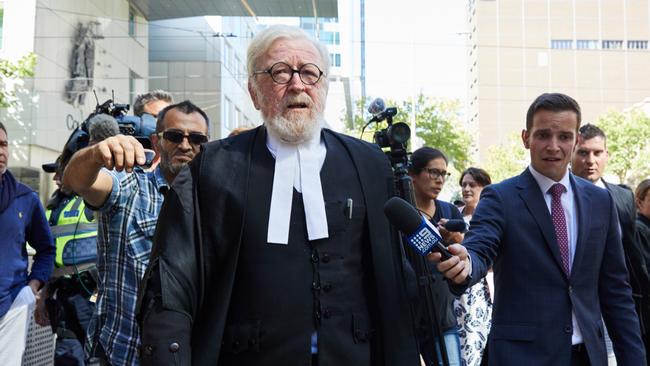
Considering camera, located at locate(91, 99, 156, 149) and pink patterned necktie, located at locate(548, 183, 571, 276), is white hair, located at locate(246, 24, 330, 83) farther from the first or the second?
Result: pink patterned necktie, located at locate(548, 183, 571, 276)

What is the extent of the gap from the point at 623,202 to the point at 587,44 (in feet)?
273

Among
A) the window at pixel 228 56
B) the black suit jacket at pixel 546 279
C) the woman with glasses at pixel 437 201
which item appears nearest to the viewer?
the black suit jacket at pixel 546 279

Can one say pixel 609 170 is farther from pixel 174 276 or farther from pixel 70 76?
pixel 174 276

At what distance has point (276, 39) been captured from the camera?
2895mm

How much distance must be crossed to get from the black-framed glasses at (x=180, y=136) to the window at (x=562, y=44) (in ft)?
272

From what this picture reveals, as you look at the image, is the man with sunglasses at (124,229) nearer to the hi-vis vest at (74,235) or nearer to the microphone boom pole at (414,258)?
the microphone boom pole at (414,258)

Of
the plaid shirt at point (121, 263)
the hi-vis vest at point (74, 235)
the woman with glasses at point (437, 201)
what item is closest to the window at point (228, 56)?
the woman with glasses at point (437, 201)

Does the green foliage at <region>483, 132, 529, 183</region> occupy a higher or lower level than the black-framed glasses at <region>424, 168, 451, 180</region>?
higher

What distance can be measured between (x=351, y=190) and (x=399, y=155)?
287 mm

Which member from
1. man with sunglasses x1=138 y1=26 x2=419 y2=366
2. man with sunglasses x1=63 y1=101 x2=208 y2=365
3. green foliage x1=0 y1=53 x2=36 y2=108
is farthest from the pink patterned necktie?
green foliage x1=0 y1=53 x2=36 y2=108

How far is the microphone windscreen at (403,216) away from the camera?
241cm

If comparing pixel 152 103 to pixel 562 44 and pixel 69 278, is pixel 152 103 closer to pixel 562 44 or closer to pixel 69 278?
pixel 69 278

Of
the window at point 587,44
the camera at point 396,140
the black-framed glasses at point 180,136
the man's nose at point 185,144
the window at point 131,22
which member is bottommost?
the camera at point 396,140

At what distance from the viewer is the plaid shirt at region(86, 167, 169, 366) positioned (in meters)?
3.27
